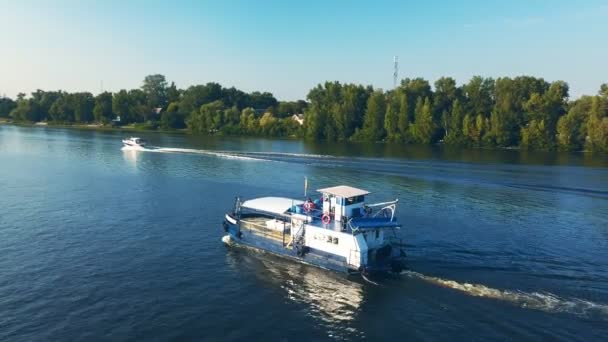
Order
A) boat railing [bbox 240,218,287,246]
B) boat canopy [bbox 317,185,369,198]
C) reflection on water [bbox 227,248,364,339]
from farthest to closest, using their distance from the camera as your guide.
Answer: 1. boat railing [bbox 240,218,287,246]
2. boat canopy [bbox 317,185,369,198]
3. reflection on water [bbox 227,248,364,339]

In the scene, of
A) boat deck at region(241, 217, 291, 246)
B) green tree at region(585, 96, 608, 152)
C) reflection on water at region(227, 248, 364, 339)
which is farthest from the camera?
green tree at region(585, 96, 608, 152)

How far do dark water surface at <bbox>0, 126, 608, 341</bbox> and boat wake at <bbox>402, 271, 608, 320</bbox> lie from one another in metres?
0.14

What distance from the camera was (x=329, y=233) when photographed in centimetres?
3891

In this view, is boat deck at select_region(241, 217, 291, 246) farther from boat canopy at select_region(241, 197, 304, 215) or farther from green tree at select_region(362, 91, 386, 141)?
green tree at select_region(362, 91, 386, 141)

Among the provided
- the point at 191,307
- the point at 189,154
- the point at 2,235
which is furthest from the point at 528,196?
the point at 189,154

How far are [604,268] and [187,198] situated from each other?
165 ft

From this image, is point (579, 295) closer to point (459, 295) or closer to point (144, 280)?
point (459, 295)

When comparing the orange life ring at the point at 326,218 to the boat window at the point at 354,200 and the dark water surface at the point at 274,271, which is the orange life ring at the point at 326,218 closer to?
the boat window at the point at 354,200

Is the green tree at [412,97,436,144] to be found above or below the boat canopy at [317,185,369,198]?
above

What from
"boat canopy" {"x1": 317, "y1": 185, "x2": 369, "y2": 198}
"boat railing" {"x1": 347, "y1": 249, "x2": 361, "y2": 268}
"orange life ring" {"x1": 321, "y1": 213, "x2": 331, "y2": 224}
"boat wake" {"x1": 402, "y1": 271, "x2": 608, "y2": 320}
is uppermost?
"boat canopy" {"x1": 317, "y1": 185, "x2": 369, "y2": 198}

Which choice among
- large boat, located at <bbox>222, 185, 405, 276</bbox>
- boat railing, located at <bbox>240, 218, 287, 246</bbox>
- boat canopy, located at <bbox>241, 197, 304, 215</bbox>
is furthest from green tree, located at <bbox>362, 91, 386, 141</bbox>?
boat railing, located at <bbox>240, 218, 287, 246</bbox>

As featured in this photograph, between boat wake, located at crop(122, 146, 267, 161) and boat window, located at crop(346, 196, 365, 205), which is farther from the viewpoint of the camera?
boat wake, located at crop(122, 146, 267, 161)

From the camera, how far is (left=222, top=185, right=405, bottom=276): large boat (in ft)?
124

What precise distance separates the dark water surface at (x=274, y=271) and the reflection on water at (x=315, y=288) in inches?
5.5
